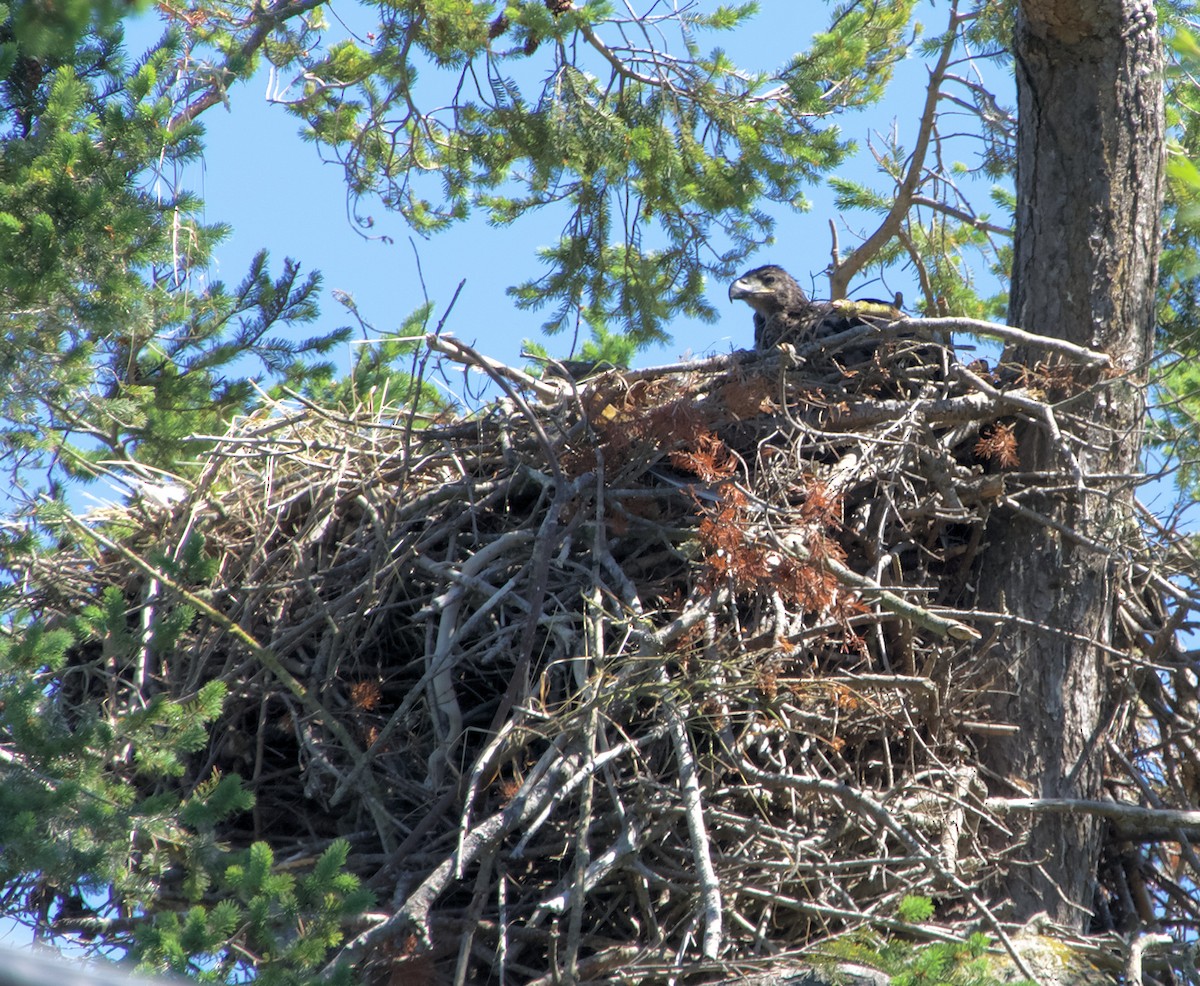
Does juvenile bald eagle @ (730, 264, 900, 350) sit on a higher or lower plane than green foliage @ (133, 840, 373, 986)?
higher

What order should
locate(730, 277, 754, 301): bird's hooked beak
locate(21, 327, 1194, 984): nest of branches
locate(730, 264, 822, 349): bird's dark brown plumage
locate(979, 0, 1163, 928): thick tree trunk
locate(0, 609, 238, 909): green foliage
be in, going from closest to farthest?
locate(0, 609, 238, 909): green foliage, locate(21, 327, 1194, 984): nest of branches, locate(979, 0, 1163, 928): thick tree trunk, locate(730, 264, 822, 349): bird's dark brown plumage, locate(730, 277, 754, 301): bird's hooked beak

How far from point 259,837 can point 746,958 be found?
1.72m

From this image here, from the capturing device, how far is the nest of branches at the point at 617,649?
3670 mm

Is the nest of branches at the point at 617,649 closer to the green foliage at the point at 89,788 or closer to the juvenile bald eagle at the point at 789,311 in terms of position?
the juvenile bald eagle at the point at 789,311

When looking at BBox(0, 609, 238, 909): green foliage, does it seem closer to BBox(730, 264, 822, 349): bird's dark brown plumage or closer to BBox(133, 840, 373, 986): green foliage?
BBox(133, 840, 373, 986): green foliage

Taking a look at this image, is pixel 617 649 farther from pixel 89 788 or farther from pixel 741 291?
pixel 741 291

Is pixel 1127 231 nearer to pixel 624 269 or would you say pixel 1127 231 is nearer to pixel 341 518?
pixel 624 269

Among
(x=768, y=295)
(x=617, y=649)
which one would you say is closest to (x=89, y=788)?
(x=617, y=649)

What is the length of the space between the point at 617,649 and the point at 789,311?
243 cm

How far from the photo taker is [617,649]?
4.00 meters

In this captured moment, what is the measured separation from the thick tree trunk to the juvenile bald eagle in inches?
22.7

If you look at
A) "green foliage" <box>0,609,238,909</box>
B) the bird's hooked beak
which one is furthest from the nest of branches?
the bird's hooked beak

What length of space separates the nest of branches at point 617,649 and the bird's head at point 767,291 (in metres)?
1.01

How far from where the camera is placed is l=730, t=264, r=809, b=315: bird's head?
6089mm
